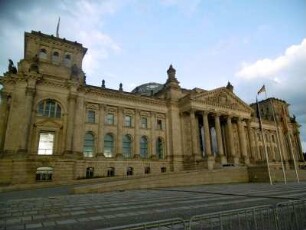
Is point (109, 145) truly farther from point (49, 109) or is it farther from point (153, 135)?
point (49, 109)

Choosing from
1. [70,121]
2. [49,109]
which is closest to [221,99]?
[70,121]

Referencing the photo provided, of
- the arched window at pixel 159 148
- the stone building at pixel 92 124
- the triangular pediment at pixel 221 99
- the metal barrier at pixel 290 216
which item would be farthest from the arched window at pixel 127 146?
the metal barrier at pixel 290 216

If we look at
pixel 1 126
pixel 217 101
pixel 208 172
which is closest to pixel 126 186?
pixel 208 172

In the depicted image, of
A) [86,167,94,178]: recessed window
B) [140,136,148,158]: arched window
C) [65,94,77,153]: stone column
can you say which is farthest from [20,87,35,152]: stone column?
[140,136,148,158]: arched window

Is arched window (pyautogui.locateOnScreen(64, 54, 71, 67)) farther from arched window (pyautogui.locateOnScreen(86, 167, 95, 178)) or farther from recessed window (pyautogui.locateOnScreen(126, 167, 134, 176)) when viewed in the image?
recessed window (pyautogui.locateOnScreen(126, 167, 134, 176))

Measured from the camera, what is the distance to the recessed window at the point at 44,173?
30344 mm

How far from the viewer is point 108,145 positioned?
38875mm

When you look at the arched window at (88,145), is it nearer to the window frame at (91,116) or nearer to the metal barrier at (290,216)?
the window frame at (91,116)

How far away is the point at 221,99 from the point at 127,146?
2340cm

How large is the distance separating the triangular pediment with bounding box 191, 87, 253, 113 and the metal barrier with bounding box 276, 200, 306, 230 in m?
37.5

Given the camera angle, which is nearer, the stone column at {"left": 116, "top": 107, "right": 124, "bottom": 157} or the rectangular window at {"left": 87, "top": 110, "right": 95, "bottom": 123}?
the rectangular window at {"left": 87, "top": 110, "right": 95, "bottom": 123}

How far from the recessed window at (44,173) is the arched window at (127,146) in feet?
42.0

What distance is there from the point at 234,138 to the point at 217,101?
11.0 meters

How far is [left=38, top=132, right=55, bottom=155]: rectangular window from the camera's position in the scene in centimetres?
3253
